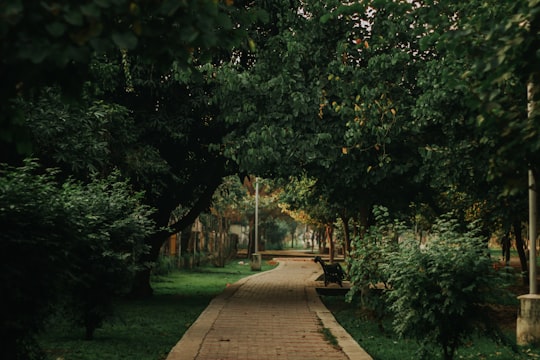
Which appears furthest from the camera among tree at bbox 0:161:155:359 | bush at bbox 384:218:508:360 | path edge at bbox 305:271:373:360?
path edge at bbox 305:271:373:360

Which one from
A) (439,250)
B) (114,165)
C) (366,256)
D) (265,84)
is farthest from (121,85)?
(439,250)

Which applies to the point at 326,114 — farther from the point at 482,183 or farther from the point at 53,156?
the point at 53,156

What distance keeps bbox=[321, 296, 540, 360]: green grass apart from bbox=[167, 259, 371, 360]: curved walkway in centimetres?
43

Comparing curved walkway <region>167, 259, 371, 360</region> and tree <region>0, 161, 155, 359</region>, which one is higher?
tree <region>0, 161, 155, 359</region>

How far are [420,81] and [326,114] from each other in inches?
122

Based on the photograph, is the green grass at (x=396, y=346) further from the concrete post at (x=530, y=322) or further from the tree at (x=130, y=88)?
the tree at (x=130, y=88)

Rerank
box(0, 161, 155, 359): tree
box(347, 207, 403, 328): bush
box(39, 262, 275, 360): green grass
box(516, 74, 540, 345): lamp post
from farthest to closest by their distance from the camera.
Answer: box(347, 207, 403, 328): bush < box(516, 74, 540, 345): lamp post < box(39, 262, 275, 360): green grass < box(0, 161, 155, 359): tree

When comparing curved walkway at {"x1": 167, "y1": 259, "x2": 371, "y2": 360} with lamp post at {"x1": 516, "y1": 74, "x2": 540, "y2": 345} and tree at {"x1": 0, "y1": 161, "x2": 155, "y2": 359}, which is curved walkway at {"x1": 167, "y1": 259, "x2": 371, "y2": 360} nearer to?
tree at {"x1": 0, "y1": 161, "x2": 155, "y2": 359}

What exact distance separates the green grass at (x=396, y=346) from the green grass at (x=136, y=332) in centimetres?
330

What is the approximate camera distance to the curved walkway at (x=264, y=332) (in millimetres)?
9688

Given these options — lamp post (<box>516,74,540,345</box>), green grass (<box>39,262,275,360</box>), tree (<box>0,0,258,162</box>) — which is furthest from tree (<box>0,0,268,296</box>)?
lamp post (<box>516,74,540,345</box>)

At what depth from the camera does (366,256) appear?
1265 centimetres

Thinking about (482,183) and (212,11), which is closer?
(212,11)

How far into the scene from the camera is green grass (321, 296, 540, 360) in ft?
34.6
